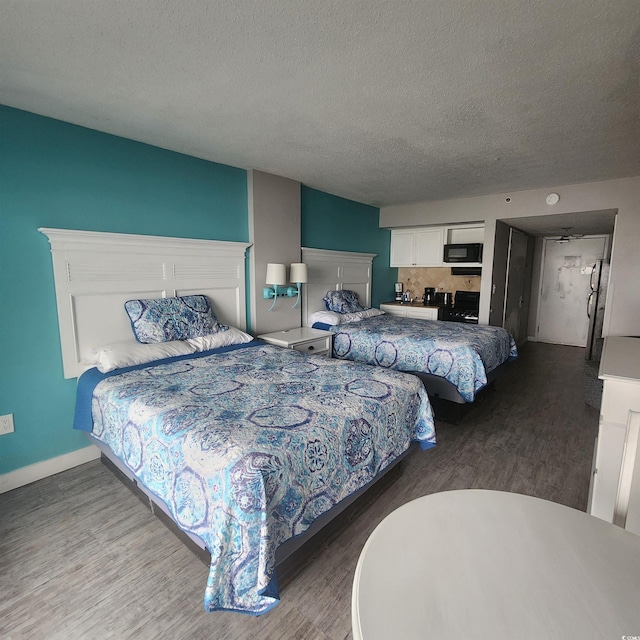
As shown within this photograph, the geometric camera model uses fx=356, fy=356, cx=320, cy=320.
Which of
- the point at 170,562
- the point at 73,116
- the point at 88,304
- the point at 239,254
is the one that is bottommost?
the point at 170,562

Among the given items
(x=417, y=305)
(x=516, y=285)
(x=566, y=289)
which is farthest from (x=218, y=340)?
(x=566, y=289)

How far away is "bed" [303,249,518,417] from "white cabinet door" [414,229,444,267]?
0.83m

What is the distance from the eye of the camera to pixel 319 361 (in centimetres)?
260

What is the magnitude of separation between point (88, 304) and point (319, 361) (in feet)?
5.48

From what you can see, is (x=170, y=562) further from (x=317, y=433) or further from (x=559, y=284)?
(x=559, y=284)

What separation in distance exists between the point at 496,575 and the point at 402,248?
537 cm

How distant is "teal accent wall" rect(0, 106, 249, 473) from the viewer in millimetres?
2178

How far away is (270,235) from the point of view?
3658mm

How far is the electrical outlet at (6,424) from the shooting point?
2211mm

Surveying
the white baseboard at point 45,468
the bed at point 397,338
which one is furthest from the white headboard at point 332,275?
the white baseboard at point 45,468

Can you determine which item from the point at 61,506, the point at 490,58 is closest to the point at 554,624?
the point at 490,58

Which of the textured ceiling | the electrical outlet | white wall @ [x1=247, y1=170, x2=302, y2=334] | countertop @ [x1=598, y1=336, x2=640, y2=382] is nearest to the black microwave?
the textured ceiling

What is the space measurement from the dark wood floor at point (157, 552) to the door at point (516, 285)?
2.60 metres

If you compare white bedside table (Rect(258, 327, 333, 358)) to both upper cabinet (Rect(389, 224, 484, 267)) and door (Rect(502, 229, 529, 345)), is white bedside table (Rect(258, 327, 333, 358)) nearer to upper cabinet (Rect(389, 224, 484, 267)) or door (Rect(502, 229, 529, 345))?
upper cabinet (Rect(389, 224, 484, 267))
